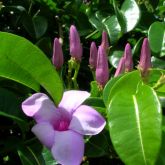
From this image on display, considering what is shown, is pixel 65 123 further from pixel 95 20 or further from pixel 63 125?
pixel 95 20

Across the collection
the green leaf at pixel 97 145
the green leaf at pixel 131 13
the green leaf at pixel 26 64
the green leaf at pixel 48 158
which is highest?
the green leaf at pixel 26 64

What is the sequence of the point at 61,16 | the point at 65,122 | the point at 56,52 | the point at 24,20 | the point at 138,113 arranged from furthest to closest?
the point at 61,16 < the point at 24,20 < the point at 56,52 < the point at 65,122 < the point at 138,113

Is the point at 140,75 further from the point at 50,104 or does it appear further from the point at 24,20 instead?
the point at 24,20

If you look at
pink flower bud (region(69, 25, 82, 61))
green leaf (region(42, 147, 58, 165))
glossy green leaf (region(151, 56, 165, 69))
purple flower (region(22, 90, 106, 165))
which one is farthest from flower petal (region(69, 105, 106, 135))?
glossy green leaf (region(151, 56, 165, 69))

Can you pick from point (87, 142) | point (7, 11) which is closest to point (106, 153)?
point (87, 142)

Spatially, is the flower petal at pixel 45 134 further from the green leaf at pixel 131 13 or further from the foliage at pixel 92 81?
the green leaf at pixel 131 13

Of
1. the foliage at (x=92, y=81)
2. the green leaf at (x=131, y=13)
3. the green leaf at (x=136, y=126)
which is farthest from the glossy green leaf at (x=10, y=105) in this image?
the green leaf at (x=131, y=13)

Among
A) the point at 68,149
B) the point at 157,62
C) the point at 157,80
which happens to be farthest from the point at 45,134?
the point at 157,62
